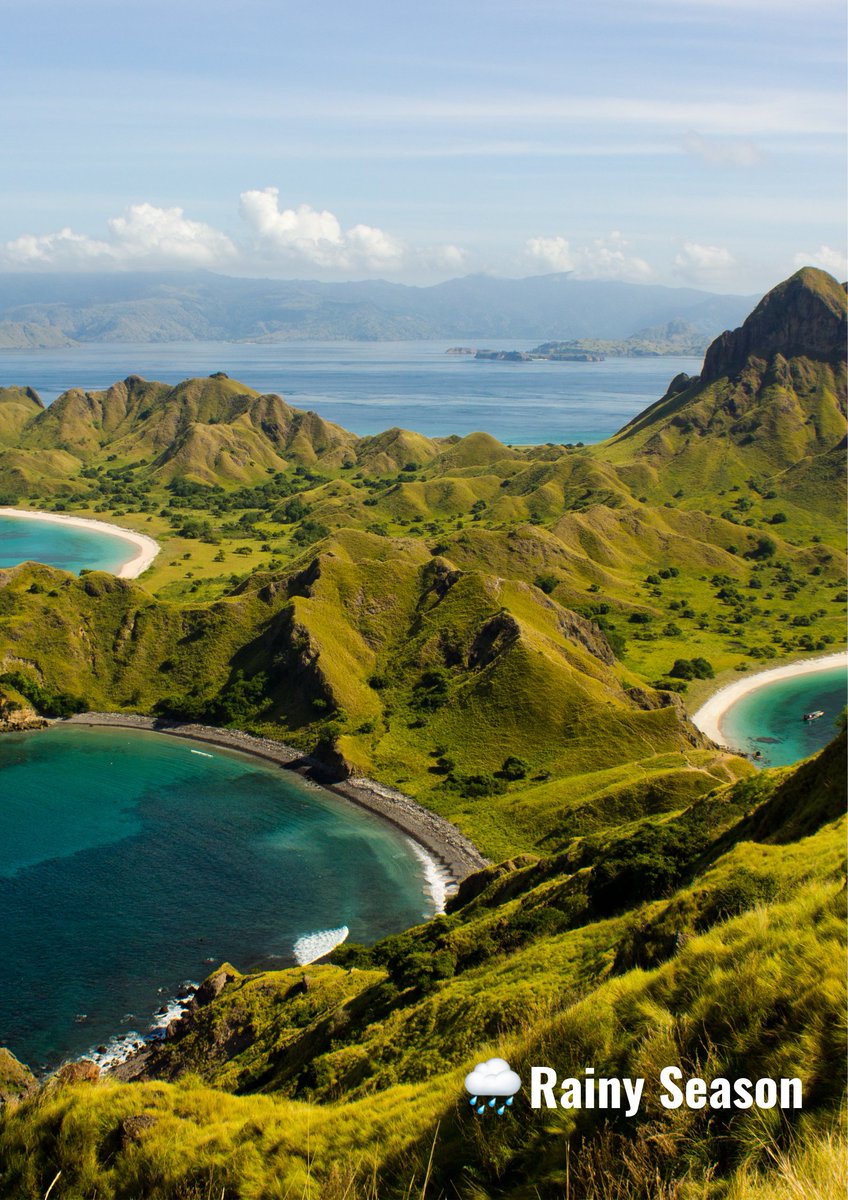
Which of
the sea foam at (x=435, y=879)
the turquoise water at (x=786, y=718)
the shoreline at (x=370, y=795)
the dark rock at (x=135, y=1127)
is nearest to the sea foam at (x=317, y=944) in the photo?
the sea foam at (x=435, y=879)

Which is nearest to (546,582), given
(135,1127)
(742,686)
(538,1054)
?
(742,686)

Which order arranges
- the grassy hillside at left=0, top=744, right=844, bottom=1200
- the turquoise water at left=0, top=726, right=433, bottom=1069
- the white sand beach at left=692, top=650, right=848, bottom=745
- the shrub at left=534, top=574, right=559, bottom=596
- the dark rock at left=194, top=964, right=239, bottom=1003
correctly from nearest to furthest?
the grassy hillside at left=0, top=744, right=844, bottom=1200
the dark rock at left=194, top=964, right=239, bottom=1003
the turquoise water at left=0, top=726, right=433, bottom=1069
the white sand beach at left=692, top=650, right=848, bottom=745
the shrub at left=534, top=574, right=559, bottom=596

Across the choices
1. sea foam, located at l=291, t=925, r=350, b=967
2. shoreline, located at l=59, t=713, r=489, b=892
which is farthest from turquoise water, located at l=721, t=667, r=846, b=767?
sea foam, located at l=291, t=925, r=350, b=967

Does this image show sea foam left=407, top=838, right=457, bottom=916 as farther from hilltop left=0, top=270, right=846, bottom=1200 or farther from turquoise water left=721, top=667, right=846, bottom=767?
turquoise water left=721, top=667, right=846, bottom=767

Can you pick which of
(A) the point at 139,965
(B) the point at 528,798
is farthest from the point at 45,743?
(B) the point at 528,798

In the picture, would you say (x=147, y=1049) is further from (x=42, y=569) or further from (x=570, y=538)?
(x=570, y=538)

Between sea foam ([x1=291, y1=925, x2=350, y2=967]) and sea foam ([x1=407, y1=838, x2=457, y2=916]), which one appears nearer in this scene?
sea foam ([x1=291, y1=925, x2=350, y2=967])

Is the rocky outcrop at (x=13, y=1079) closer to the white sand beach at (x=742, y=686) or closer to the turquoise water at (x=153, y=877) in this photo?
the turquoise water at (x=153, y=877)
